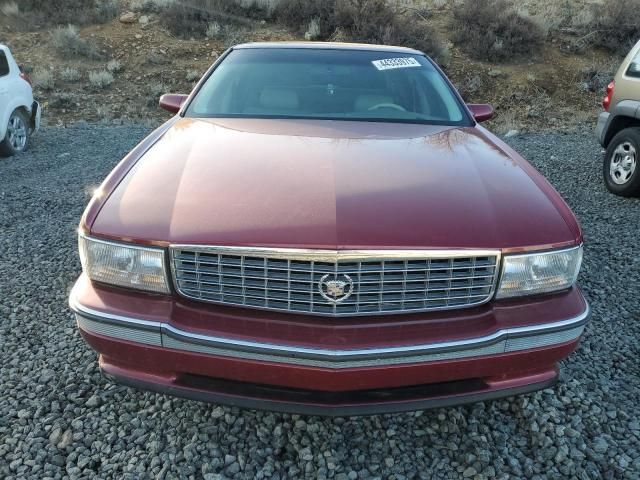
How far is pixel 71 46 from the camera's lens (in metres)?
12.8

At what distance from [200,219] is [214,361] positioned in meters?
0.50

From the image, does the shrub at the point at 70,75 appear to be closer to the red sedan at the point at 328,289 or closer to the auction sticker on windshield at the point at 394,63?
the auction sticker on windshield at the point at 394,63

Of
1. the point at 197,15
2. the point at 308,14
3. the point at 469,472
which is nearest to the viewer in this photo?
the point at 469,472

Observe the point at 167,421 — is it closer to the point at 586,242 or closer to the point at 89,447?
the point at 89,447

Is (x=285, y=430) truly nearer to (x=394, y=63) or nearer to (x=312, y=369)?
(x=312, y=369)

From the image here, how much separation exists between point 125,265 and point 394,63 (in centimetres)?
235

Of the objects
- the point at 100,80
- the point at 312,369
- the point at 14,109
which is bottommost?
the point at 100,80

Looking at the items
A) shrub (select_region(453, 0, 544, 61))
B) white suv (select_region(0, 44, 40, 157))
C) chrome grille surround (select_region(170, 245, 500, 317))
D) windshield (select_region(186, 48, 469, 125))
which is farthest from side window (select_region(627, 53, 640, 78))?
shrub (select_region(453, 0, 544, 61))

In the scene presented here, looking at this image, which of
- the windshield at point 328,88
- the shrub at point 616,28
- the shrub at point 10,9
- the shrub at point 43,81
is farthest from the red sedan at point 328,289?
the shrub at point 10,9

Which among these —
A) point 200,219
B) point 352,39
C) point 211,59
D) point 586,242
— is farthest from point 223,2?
point 200,219

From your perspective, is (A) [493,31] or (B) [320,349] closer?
(B) [320,349]

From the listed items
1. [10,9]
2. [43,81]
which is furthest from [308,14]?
[10,9]

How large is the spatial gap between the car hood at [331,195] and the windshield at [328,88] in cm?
47

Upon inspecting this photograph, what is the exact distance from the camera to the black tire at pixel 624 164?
208 inches
